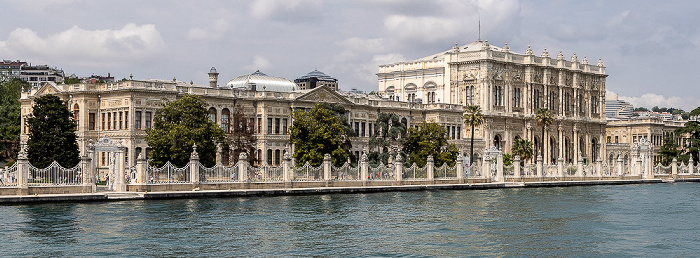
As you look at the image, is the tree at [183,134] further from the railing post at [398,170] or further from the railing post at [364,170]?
the railing post at [398,170]

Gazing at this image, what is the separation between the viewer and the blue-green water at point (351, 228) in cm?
2886

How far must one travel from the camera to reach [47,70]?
161125 millimetres

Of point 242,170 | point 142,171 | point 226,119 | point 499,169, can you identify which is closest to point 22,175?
point 142,171

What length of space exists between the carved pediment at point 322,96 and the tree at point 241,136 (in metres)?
5.36

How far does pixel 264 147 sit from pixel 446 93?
2974cm

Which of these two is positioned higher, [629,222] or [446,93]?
[446,93]

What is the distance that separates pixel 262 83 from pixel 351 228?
45.5 meters

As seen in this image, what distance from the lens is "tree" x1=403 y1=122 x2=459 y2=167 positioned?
66.2 m

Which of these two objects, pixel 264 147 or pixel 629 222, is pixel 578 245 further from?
pixel 264 147

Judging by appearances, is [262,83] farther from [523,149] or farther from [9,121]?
[523,149]

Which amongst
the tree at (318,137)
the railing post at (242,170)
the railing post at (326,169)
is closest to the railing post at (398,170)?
the railing post at (326,169)

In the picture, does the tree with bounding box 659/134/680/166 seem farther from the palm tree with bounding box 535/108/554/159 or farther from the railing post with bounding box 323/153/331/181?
the railing post with bounding box 323/153/331/181

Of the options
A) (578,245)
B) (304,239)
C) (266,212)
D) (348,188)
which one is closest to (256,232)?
(304,239)

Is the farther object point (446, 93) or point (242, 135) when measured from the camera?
point (446, 93)
